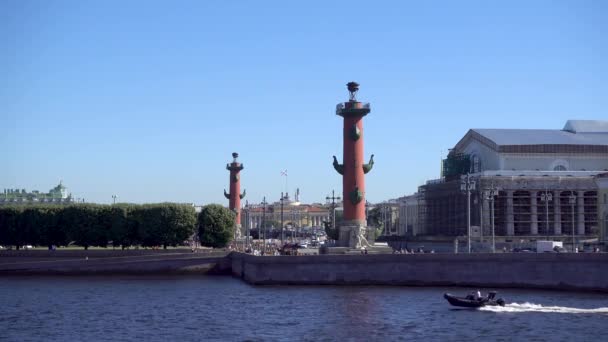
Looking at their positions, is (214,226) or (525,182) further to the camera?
(525,182)

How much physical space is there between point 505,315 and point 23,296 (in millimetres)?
30341

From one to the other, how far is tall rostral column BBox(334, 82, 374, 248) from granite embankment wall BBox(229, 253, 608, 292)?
5136 millimetres

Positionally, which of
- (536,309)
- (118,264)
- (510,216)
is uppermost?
(510,216)

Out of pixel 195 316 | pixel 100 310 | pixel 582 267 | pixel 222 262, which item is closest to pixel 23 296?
pixel 100 310

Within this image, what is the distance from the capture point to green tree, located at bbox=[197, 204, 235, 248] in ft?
285

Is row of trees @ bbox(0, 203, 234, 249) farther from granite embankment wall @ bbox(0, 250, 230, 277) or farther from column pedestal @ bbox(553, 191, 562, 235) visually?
column pedestal @ bbox(553, 191, 562, 235)

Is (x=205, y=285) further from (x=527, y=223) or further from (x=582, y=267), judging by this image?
(x=527, y=223)

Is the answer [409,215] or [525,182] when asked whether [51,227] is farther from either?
[409,215]

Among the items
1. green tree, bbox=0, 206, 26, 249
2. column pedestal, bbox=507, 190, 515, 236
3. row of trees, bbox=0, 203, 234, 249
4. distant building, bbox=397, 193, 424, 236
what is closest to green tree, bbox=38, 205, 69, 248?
row of trees, bbox=0, 203, 234, 249

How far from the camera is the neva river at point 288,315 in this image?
4062 cm

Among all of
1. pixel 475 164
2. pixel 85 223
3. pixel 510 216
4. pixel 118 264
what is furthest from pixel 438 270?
pixel 475 164

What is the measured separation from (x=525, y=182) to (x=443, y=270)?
38.5m

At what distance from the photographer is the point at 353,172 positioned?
2628 inches

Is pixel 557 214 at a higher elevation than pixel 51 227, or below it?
higher
